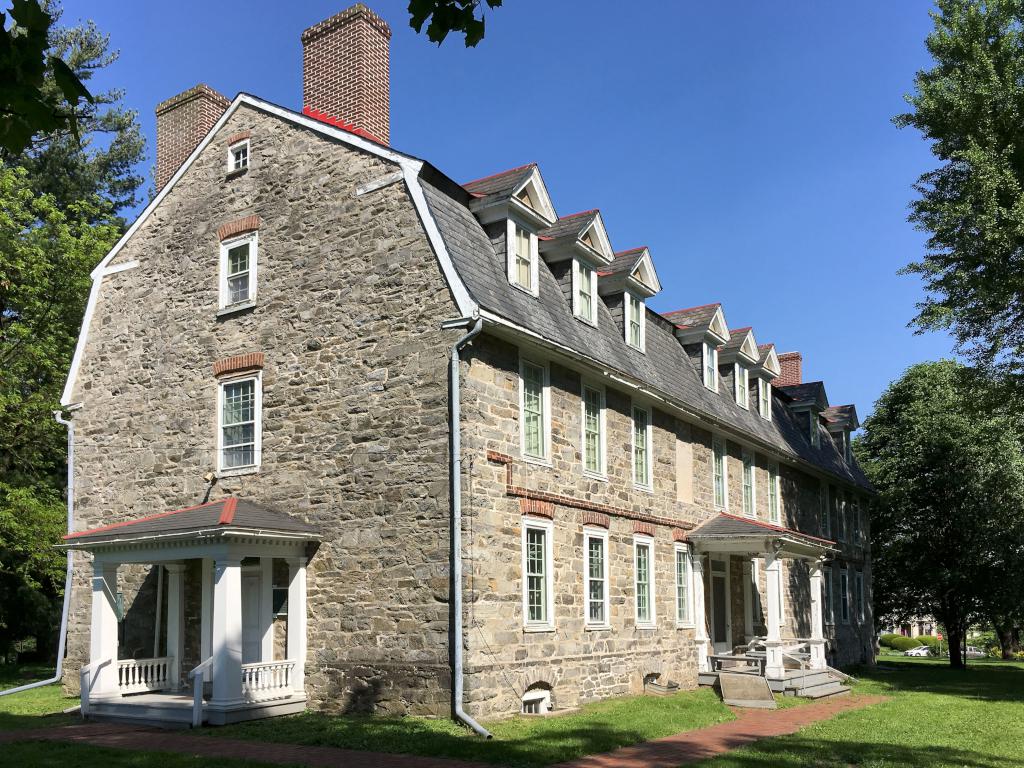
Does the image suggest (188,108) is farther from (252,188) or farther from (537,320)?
(537,320)

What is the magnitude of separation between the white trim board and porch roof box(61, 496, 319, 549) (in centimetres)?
419

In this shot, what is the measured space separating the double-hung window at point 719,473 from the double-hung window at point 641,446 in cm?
356

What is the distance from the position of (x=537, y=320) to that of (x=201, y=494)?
6518mm

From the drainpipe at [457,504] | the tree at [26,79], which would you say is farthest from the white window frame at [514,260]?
the tree at [26,79]

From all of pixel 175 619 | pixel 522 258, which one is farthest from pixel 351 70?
pixel 175 619

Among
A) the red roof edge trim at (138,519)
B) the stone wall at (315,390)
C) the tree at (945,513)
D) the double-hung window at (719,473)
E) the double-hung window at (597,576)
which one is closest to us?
the stone wall at (315,390)

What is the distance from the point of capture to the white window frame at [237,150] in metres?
17.5

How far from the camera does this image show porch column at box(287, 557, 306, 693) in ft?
48.9

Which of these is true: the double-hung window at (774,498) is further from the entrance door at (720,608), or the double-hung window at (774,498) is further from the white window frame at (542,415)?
the white window frame at (542,415)

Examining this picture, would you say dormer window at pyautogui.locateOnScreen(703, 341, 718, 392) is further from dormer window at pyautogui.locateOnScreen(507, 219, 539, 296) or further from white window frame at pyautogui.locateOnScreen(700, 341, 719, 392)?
dormer window at pyautogui.locateOnScreen(507, 219, 539, 296)

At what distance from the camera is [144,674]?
16.3 metres

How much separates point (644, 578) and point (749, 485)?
6.81 metres

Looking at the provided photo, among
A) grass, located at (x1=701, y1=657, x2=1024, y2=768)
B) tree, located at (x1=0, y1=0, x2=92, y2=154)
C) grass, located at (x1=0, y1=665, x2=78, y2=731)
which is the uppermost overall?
tree, located at (x1=0, y1=0, x2=92, y2=154)

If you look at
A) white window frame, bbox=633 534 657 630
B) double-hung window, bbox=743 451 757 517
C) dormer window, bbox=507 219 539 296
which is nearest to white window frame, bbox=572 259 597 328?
dormer window, bbox=507 219 539 296
